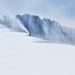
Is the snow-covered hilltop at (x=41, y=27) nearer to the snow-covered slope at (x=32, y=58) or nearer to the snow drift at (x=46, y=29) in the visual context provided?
the snow drift at (x=46, y=29)

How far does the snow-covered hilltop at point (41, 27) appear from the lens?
6.31 m

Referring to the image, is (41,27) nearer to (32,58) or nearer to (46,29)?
(46,29)

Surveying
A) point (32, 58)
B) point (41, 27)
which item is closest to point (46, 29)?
point (41, 27)

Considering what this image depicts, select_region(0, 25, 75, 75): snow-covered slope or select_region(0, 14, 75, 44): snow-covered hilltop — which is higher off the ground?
select_region(0, 14, 75, 44): snow-covered hilltop

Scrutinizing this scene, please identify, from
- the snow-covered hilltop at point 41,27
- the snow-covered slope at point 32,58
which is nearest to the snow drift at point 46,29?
the snow-covered hilltop at point 41,27

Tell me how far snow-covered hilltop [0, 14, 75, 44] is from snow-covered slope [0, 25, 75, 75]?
1.38 m

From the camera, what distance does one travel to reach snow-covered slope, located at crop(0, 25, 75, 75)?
3118mm

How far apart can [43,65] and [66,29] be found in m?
3.38

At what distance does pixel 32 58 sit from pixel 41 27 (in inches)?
120

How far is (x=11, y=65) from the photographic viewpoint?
133 inches

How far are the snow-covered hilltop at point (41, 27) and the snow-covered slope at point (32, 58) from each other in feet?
4.53

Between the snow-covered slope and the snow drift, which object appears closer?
the snow-covered slope

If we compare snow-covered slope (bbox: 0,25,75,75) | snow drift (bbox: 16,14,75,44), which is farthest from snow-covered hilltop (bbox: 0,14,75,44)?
snow-covered slope (bbox: 0,25,75,75)

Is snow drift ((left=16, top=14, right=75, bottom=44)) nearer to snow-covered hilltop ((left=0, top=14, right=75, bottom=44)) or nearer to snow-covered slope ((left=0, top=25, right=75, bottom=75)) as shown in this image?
snow-covered hilltop ((left=0, top=14, right=75, bottom=44))
